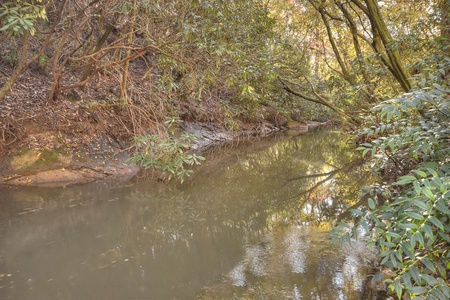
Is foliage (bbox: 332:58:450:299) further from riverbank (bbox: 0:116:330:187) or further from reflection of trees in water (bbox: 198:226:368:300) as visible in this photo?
riverbank (bbox: 0:116:330:187)

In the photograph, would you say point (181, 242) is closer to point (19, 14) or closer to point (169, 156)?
point (169, 156)

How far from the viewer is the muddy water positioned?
4332 mm

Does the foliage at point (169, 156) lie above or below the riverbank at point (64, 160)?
below

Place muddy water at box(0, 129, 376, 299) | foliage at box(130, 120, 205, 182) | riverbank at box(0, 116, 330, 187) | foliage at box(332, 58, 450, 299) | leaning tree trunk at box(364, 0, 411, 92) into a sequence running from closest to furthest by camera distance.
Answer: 1. foliage at box(332, 58, 450, 299)
2. muddy water at box(0, 129, 376, 299)
3. leaning tree trunk at box(364, 0, 411, 92)
4. foliage at box(130, 120, 205, 182)
5. riverbank at box(0, 116, 330, 187)

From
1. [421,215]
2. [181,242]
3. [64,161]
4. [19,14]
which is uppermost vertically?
[19,14]

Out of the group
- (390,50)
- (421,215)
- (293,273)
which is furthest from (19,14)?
(390,50)

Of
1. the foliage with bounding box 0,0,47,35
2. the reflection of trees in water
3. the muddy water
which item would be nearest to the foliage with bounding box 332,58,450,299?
the reflection of trees in water

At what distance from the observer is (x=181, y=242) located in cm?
577

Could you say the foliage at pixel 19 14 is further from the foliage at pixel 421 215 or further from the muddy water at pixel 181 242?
the foliage at pixel 421 215

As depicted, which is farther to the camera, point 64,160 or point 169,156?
point 64,160

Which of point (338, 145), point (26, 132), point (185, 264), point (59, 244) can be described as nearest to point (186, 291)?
point (185, 264)

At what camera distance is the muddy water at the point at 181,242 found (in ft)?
14.2

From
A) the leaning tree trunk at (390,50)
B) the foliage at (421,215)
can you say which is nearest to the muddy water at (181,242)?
the foliage at (421,215)

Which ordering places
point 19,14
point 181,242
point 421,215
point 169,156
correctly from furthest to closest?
1. point 169,156
2. point 181,242
3. point 19,14
4. point 421,215
